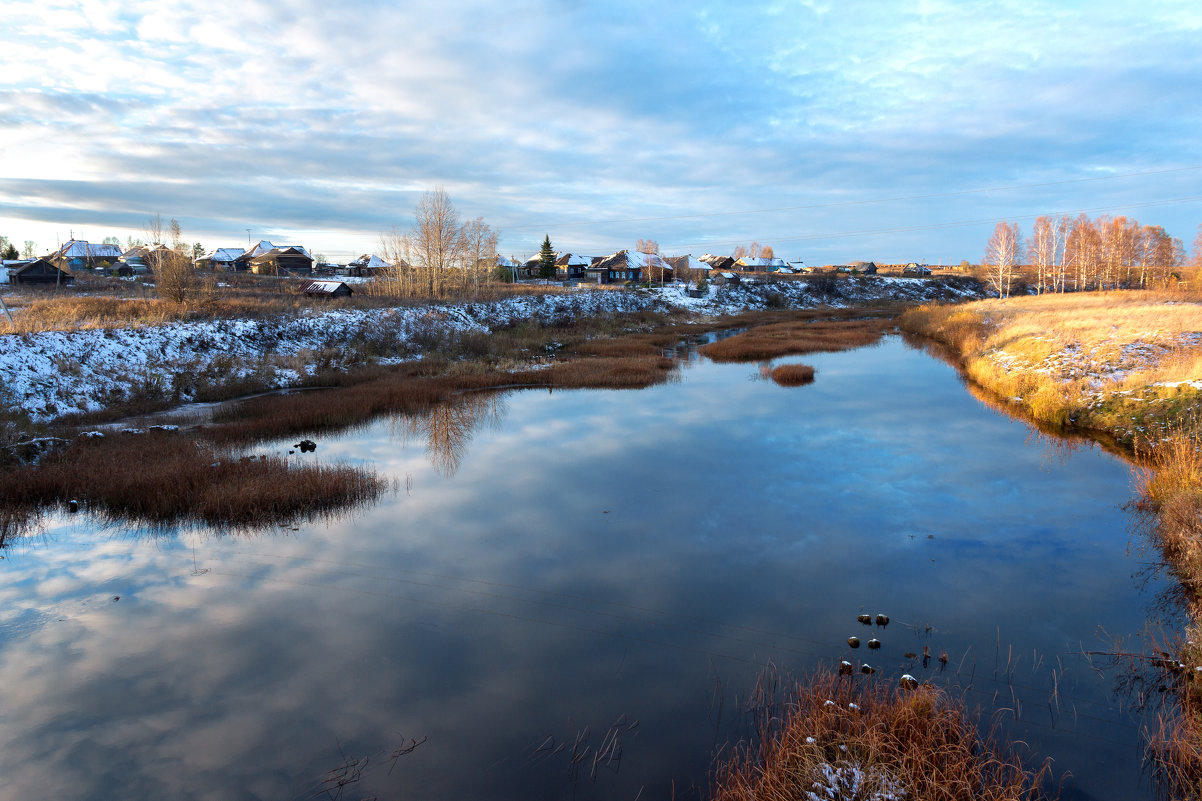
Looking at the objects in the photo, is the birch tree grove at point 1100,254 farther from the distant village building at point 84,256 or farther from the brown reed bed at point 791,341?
the distant village building at point 84,256

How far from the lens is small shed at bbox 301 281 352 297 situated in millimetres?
42312

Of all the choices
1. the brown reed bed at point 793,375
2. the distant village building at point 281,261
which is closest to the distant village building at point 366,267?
the distant village building at point 281,261

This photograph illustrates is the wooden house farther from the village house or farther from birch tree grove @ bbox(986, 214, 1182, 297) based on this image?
birch tree grove @ bbox(986, 214, 1182, 297)

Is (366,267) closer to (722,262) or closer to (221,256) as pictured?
(221,256)

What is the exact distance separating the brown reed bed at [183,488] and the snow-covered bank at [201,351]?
277 inches

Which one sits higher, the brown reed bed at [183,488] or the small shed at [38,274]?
the small shed at [38,274]

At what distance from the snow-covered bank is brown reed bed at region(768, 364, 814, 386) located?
2026 centimetres

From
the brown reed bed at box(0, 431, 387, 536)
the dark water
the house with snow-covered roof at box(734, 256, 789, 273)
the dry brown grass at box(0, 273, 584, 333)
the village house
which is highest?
the house with snow-covered roof at box(734, 256, 789, 273)

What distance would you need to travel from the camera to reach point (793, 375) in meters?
27.6

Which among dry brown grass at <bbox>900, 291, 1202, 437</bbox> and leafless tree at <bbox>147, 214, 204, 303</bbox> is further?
leafless tree at <bbox>147, 214, 204, 303</bbox>

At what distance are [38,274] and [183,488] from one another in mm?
51836

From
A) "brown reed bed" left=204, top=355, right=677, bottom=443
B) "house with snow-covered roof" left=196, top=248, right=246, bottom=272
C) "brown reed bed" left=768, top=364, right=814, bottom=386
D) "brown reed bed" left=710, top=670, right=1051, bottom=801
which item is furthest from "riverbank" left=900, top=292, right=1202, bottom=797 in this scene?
"house with snow-covered roof" left=196, top=248, right=246, bottom=272

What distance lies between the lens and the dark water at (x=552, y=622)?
599 cm

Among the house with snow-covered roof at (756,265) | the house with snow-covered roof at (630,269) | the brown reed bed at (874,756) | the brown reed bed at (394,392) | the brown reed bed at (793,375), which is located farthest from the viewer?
the house with snow-covered roof at (756,265)
